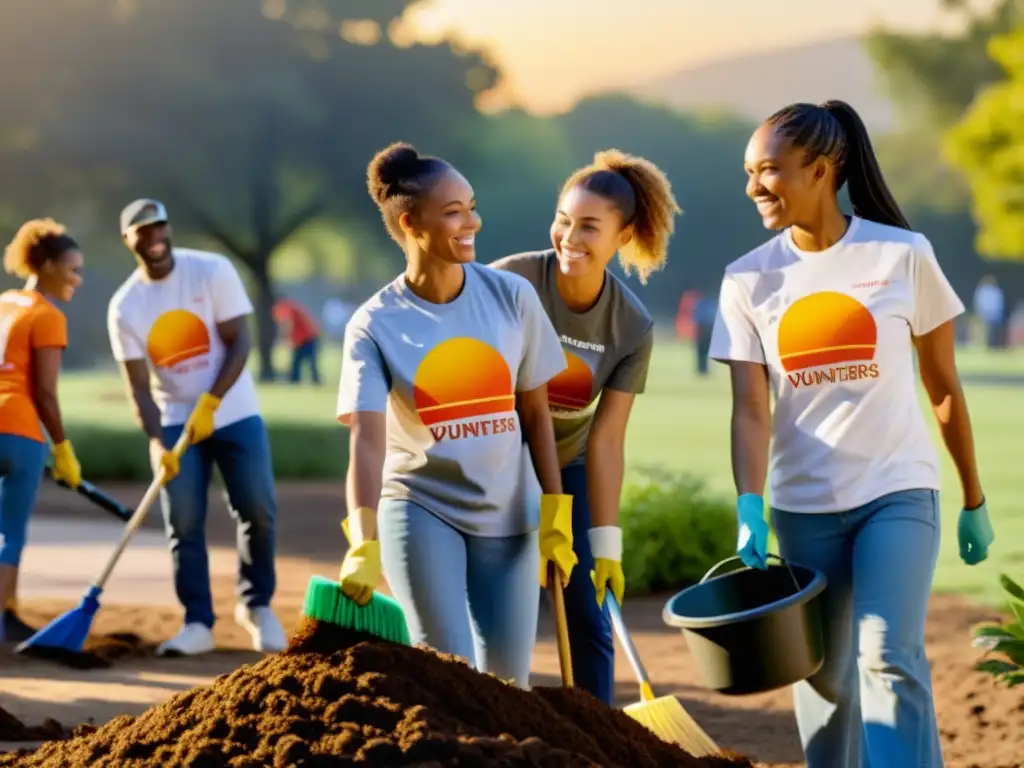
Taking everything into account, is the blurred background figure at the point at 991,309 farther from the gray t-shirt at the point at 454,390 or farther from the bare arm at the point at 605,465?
the gray t-shirt at the point at 454,390

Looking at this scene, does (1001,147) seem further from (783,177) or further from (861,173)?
(783,177)

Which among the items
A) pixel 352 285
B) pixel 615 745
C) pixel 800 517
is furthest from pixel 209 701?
pixel 352 285

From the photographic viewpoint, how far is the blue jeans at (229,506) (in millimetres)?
7867

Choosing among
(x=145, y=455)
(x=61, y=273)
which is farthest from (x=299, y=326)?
(x=61, y=273)

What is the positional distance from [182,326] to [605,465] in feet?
11.2

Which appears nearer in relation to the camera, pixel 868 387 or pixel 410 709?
pixel 410 709

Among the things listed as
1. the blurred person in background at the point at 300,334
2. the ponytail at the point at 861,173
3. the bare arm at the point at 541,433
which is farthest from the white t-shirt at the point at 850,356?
the blurred person in background at the point at 300,334

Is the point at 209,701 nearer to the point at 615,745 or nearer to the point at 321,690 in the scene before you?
the point at 321,690

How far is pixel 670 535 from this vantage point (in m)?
10.0

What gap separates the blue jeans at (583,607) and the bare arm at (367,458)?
1156 millimetres

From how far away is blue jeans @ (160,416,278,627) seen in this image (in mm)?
7867

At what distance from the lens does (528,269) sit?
5055 mm

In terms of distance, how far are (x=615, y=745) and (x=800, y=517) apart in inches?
31.4

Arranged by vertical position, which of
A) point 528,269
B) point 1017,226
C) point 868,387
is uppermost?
point 1017,226
